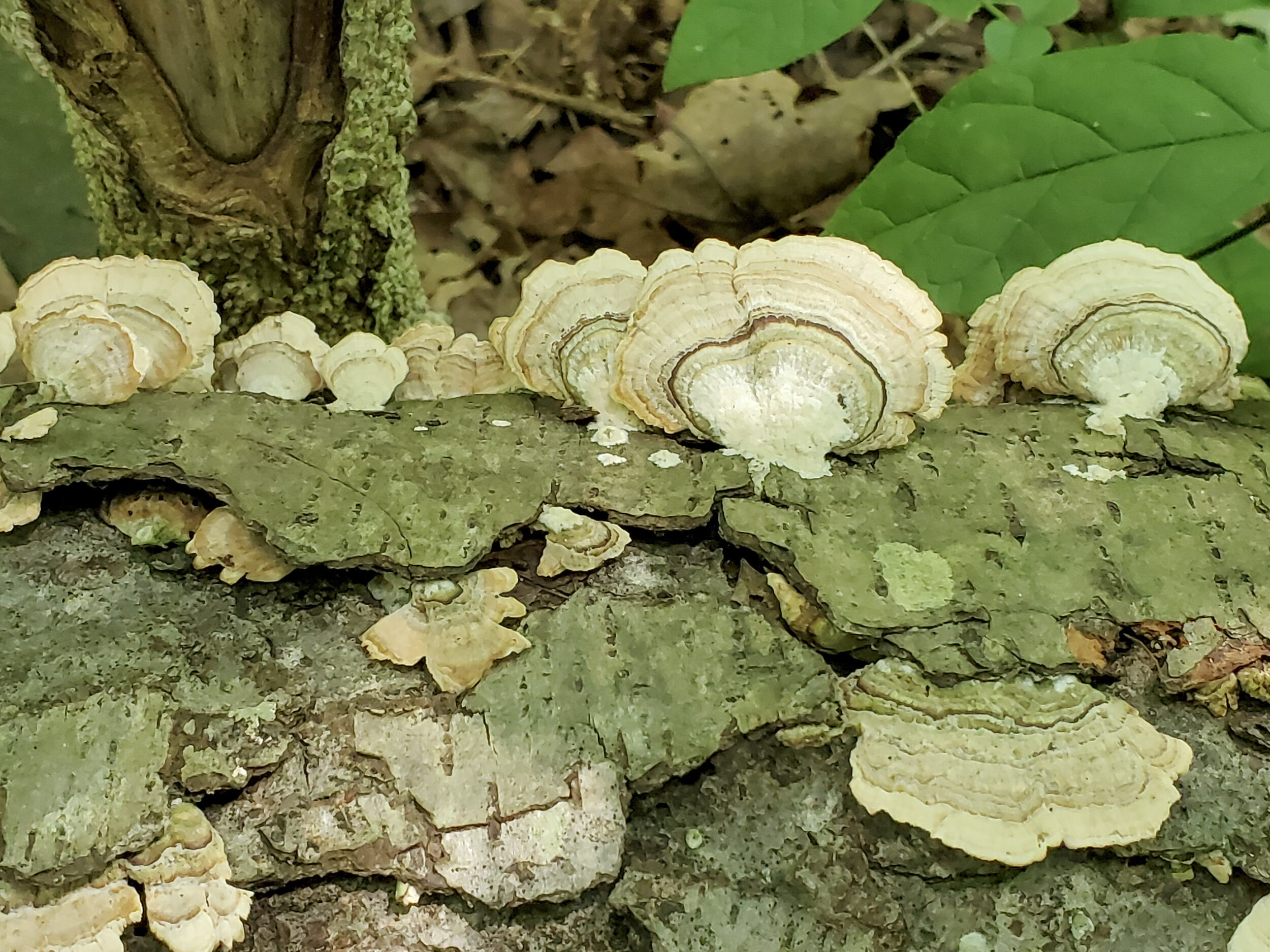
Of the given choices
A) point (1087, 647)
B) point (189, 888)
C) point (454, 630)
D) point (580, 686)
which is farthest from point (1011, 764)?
point (189, 888)

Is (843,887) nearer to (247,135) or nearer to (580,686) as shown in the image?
(580,686)

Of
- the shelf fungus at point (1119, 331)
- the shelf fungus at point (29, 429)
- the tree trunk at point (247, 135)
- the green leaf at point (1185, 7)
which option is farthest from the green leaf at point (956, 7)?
the shelf fungus at point (29, 429)

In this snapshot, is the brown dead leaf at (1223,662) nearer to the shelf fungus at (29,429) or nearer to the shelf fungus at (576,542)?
the shelf fungus at (576,542)

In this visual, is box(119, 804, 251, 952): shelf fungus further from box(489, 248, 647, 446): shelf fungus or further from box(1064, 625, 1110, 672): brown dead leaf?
box(1064, 625, 1110, 672): brown dead leaf

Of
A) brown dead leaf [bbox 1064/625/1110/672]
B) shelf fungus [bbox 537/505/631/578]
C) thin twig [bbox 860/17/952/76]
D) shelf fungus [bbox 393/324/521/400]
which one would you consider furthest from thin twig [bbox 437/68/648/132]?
brown dead leaf [bbox 1064/625/1110/672]

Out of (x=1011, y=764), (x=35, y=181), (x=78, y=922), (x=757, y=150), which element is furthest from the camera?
(x=757, y=150)
